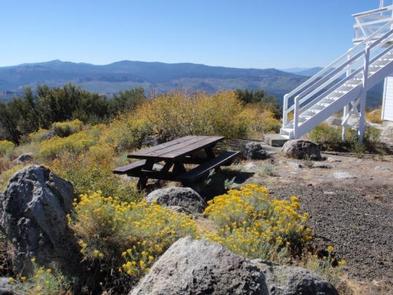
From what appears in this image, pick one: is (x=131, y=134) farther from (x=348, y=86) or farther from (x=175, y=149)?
(x=348, y=86)

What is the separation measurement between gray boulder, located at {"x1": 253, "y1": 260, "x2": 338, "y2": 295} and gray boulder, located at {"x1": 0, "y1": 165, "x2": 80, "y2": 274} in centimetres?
167

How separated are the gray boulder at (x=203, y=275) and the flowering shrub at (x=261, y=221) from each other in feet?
4.25

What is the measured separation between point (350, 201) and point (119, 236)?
3860mm

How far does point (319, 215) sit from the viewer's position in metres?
5.85

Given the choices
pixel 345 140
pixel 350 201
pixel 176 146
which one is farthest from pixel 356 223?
pixel 345 140

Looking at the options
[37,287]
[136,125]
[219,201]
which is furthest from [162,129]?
[37,287]

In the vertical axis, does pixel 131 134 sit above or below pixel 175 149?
below

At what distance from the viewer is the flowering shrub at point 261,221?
442 cm

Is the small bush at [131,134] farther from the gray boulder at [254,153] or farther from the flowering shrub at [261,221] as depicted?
the flowering shrub at [261,221]

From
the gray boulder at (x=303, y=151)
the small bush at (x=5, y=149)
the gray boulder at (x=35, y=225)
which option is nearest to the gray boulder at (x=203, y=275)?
the gray boulder at (x=35, y=225)

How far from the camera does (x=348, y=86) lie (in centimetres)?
1215

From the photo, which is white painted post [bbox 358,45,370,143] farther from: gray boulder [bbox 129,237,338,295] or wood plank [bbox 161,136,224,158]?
gray boulder [bbox 129,237,338,295]

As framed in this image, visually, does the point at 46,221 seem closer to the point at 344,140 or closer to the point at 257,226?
the point at 257,226

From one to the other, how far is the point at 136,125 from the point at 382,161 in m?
5.82
